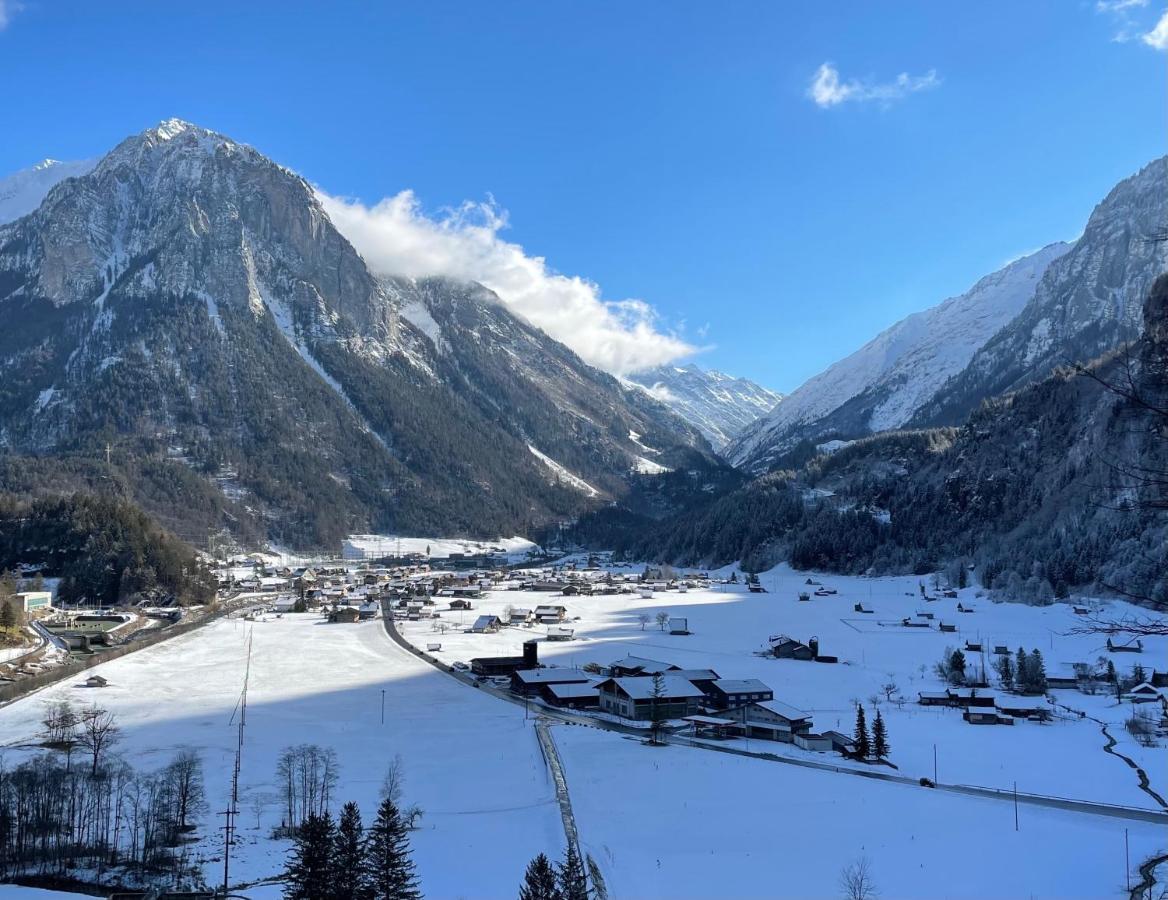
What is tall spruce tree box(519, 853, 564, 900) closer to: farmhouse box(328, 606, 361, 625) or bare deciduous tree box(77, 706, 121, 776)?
bare deciduous tree box(77, 706, 121, 776)

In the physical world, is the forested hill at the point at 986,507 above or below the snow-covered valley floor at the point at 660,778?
above

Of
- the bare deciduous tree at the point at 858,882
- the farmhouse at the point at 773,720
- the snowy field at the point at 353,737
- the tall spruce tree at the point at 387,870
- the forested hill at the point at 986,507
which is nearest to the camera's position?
the tall spruce tree at the point at 387,870

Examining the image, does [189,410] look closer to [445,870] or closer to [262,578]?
[262,578]

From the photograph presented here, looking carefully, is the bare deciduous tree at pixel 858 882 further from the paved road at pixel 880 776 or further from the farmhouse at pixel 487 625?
the farmhouse at pixel 487 625

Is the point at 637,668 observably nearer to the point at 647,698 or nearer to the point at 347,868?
the point at 647,698

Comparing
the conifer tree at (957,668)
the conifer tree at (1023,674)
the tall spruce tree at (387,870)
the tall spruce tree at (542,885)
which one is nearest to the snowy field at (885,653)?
the conifer tree at (957,668)

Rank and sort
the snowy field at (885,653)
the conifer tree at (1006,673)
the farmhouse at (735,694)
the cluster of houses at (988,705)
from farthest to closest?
1. the conifer tree at (1006,673)
2. the farmhouse at (735,694)
3. the cluster of houses at (988,705)
4. the snowy field at (885,653)

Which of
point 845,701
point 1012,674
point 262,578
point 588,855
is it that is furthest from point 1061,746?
point 262,578

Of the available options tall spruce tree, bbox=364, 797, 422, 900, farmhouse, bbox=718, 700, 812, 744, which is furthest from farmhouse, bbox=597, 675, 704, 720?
tall spruce tree, bbox=364, 797, 422, 900
